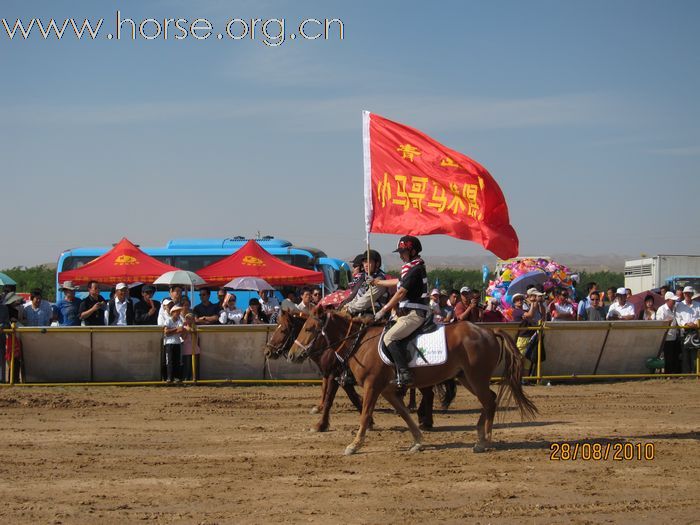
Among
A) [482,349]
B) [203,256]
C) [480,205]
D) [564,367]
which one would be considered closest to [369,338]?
[482,349]

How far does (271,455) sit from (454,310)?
943cm

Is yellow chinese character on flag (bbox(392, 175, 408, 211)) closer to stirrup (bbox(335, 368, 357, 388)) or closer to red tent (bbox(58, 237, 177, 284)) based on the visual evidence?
stirrup (bbox(335, 368, 357, 388))

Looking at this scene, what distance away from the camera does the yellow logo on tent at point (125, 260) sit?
23.8 metres

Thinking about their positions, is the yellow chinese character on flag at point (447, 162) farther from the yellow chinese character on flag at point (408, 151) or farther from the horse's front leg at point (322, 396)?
the horse's front leg at point (322, 396)

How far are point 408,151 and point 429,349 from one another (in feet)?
11.3

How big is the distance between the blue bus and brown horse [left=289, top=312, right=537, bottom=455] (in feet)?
62.7

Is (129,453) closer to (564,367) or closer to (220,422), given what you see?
(220,422)

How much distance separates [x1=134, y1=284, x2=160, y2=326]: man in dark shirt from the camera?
2041 centimetres

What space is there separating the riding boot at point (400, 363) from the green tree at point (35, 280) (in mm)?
49464

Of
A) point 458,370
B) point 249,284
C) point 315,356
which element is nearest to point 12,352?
point 249,284

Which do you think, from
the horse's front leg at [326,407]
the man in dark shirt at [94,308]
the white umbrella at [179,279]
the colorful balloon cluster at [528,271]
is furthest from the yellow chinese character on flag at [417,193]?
the colorful balloon cluster at [528,271]

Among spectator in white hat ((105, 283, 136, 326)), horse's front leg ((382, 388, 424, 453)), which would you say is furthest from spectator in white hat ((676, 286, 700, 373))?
spectator in white hat ((105, 283, 136, 326))

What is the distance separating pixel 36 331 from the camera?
749 inches

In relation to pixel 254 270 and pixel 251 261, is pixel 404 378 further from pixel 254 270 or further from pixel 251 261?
pixel 251 261
